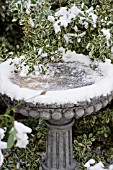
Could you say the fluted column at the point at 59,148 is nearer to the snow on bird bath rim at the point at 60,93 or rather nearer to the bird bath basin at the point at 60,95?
the bird bath basin at the point at 60,95

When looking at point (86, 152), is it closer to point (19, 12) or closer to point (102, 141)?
point (102, 141)

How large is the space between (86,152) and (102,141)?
785 mm

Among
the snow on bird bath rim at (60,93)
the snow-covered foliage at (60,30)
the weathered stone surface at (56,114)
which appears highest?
the snow-covered foliage at (60,30)

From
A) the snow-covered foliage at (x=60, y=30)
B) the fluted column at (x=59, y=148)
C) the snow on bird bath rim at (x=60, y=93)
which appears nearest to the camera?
the snow on bird bath rim at (x=60, y=93)

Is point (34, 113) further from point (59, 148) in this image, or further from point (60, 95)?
point (59, 148)

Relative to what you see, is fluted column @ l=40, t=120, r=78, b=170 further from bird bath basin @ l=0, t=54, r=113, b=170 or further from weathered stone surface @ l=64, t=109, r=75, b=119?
weathered stone surface @ l=64, t=109, r=75, b=119

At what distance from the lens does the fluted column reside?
3.03 meters

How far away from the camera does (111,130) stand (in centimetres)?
430

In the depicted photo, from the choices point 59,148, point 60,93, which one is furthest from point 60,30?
point 59,148

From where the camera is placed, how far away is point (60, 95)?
261 centimetres

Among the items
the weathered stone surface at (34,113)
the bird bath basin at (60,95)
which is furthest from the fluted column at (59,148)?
the weathered stone surface at (34,113)

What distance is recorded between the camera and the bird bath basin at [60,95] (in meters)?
2.61

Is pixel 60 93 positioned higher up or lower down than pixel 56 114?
higher up

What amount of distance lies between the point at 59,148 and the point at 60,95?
656 mm
